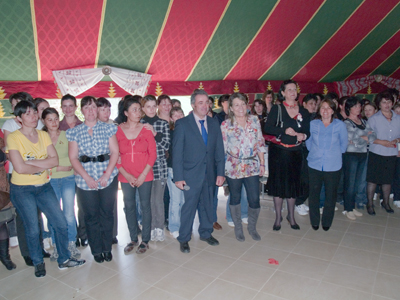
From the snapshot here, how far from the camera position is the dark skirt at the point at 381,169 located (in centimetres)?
367

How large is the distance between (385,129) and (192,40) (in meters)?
3.23

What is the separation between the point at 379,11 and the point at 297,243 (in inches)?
195

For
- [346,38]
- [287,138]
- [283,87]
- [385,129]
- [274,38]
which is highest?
[346,38]

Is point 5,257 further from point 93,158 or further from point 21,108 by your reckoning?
point 21,108

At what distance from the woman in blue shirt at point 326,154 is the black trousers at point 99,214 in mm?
2084

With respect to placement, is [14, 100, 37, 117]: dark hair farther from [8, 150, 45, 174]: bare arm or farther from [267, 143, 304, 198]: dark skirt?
[267, 143, 304, 198]: dark skirt

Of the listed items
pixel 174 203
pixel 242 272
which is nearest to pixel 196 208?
pixel 174 203

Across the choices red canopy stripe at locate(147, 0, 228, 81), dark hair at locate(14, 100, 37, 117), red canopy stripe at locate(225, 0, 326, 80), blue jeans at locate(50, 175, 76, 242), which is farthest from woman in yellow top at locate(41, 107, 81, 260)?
red canopy stripe at locate(225, 0, 326, 80)

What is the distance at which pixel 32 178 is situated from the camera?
2.36 metres

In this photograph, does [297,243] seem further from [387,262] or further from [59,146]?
[59,146]

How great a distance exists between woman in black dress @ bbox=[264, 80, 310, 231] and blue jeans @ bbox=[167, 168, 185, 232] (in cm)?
100

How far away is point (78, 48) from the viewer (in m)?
4.39

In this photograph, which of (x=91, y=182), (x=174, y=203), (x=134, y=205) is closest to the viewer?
(x=91, y=182)

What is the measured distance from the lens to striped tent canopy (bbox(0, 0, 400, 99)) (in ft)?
13.0
